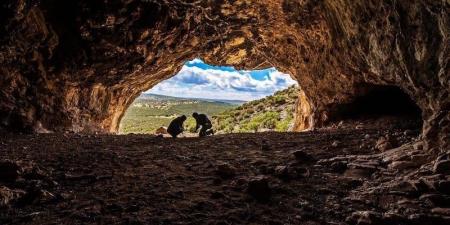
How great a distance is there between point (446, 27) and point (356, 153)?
8.94 ft

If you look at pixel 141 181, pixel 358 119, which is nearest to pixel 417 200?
pixel 141 181

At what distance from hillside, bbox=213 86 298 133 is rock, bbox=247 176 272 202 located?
82.0 feet

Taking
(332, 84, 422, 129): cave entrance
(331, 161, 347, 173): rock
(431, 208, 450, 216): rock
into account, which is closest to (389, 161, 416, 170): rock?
(331, 161, 347, 173): rock

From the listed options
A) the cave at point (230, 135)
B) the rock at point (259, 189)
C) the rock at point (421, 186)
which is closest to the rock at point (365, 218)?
the cave at point (230, 135)

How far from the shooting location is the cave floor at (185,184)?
444 cm

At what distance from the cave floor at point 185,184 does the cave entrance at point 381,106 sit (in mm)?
3710

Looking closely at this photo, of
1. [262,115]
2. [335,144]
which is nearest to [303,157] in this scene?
[335,144]

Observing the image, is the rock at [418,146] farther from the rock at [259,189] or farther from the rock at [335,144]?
the rock at [259,189]

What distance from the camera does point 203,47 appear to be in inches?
737

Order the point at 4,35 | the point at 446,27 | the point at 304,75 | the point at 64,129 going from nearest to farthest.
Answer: the point at 446,27 < the point at 4,35 < the point at 64,129 < the point at 304,75

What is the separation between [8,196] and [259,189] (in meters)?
3.01

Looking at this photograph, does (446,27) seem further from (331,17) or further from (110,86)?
(110,86)

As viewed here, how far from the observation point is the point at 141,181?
576 centimetres

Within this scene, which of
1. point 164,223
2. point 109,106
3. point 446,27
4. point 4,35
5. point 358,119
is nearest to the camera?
point 164,223
